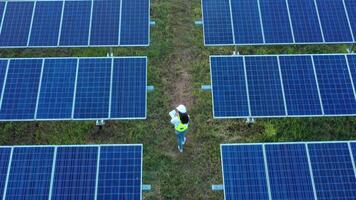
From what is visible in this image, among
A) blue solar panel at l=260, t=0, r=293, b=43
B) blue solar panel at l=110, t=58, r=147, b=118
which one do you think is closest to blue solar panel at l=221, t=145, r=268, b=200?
blue solar panel at l=110, t=58, r=147, b=118

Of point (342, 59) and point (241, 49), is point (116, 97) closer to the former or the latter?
point (241, 49)

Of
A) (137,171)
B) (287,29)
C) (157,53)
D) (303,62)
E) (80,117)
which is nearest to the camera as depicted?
(137,171)

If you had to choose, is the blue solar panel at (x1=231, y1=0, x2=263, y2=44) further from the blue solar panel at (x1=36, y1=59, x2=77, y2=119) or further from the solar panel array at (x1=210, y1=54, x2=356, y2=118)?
the blue solar panel at (x1=36, y1=59, x2=77, y2=119)

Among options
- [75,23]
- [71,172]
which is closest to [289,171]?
[71,172]

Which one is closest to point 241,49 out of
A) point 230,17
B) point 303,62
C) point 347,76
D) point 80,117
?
point 230,17

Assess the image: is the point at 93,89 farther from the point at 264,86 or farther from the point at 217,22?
the point at 264,86

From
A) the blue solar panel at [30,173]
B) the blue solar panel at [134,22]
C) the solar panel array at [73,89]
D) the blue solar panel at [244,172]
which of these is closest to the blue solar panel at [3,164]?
the blue solar panel at [30,173]
